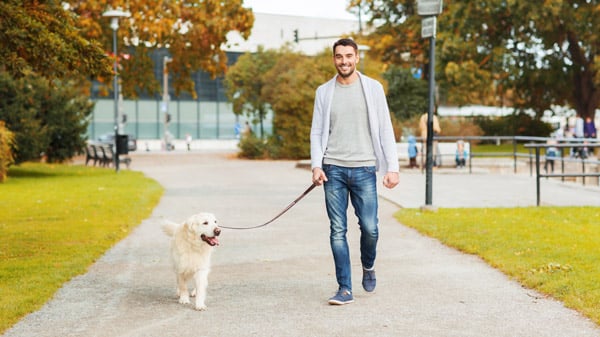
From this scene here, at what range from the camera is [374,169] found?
24.5 ft

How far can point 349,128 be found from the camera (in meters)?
7.31

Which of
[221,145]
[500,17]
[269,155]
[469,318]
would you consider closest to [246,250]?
[469,318]

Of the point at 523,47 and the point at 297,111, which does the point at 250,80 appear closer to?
the point at 297,111

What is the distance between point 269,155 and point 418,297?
35.9 metres

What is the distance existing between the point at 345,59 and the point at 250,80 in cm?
5019

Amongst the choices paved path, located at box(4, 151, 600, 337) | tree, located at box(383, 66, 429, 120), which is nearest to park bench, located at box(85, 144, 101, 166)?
paved path, located at box(4, 151, 600, 337)

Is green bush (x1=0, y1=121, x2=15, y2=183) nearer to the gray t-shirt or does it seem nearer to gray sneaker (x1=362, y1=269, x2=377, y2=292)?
gray sneaker (x1=362, y1=269, x2=377, y2=292)

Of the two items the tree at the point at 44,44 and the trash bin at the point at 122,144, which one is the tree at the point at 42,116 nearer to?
the trash bin at the point at 122,144

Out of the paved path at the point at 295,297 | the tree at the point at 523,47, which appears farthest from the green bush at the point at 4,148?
the tree at the point at 523,47

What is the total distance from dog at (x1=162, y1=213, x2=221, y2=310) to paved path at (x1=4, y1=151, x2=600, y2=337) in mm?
183

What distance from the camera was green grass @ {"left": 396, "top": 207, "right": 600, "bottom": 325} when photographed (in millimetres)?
7914

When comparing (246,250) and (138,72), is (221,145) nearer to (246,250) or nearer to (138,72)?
(138,72)

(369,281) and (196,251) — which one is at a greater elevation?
(196,251)

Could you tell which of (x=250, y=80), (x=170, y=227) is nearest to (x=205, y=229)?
(x=170, y=227)
